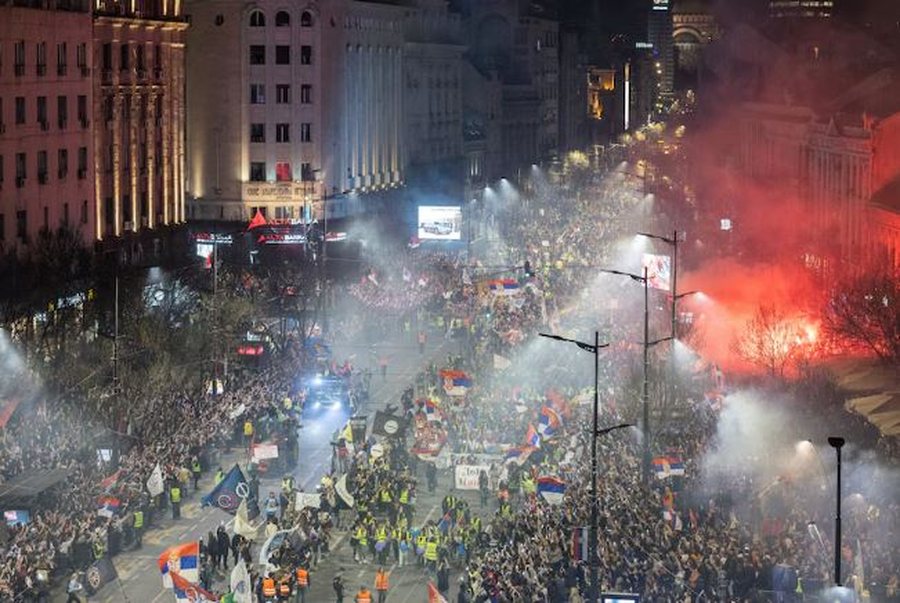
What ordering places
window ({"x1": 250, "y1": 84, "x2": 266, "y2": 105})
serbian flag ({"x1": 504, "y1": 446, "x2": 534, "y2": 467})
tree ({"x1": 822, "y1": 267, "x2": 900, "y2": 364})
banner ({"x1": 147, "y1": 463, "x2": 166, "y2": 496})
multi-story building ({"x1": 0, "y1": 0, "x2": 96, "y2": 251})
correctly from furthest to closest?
window ({"x1": 250, "y1": 84, "x2": 266, "y2": 105}), multi-story building ({"x1": 0, "y1": 0, "x2": 96, "y2": 251}), tree ({"x1": 822, "y1": 267, "x2": 900, "y2": 364}), serbian flag ({"x1": 504, "y1": 446, "x2": 534, "y2": 467}), banner ({"x1": 147, "y1": 463, "x2": 166, "y2": 496})

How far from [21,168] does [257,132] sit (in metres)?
37.1

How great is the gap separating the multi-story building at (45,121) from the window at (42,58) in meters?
0.02

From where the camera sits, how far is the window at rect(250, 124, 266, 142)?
384 ft

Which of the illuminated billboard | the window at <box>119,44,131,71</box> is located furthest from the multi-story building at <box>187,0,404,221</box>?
the illuminated billboard

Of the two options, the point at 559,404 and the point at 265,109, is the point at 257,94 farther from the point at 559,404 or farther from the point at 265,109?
the point at 559,404

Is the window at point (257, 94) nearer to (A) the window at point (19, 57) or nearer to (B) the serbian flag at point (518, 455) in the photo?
(A) the window at point (19, 57)

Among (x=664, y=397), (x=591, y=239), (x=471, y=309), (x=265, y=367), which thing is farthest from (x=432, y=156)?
(x=664, y=397)

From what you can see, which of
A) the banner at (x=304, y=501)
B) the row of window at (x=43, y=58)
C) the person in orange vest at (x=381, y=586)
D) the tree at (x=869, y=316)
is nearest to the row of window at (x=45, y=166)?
the row of window at (x=43, y=58)

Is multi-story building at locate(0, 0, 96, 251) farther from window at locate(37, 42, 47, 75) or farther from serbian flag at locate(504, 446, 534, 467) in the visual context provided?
serbian flag at locate(504, 446, 534, 467)

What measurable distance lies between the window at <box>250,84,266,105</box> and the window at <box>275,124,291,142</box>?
1.49m

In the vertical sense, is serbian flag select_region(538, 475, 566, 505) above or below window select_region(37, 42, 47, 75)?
below

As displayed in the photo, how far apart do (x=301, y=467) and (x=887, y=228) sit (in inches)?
1633

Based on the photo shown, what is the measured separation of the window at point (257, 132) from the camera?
117 meters

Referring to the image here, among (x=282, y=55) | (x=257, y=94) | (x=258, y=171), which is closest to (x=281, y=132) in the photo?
(x=257, y=94)
